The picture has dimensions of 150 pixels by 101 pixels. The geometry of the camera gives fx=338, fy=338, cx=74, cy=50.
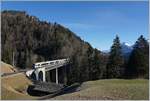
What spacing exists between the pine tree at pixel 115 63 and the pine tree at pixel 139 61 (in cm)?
232

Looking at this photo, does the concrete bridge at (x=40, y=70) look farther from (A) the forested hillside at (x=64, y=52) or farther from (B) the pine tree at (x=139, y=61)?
(B) the pine tree at (x=139, y=61)

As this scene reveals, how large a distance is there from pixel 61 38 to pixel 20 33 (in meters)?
17.6

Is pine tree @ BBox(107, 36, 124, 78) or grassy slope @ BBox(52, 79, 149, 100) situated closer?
grassy slope @ BBox(52, 79, 149, 100)

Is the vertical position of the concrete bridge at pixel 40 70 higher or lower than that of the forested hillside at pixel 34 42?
lower

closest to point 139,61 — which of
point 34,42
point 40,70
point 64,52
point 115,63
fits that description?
point 115,63

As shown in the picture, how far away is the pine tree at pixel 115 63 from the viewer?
209 ft

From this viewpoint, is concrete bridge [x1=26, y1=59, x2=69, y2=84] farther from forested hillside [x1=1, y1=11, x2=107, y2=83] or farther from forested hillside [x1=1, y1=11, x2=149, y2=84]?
forested hillside [x1=1, y1=11, x2=107, y2=83]

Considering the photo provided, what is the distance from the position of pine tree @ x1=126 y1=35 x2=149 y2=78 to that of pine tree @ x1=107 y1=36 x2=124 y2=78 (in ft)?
7.60

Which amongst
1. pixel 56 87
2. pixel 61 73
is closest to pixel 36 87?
pixel 56 87

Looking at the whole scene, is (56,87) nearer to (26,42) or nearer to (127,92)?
(127,92)

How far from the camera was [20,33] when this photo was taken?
144 meters

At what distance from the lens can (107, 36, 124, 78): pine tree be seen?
63688 millimetres

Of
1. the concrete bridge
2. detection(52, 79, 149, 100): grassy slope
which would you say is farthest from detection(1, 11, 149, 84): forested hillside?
detection(52, 79, 149, 100): grassy slope

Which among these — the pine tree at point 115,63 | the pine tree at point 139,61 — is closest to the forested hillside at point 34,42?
the pine tree at point 115,63
